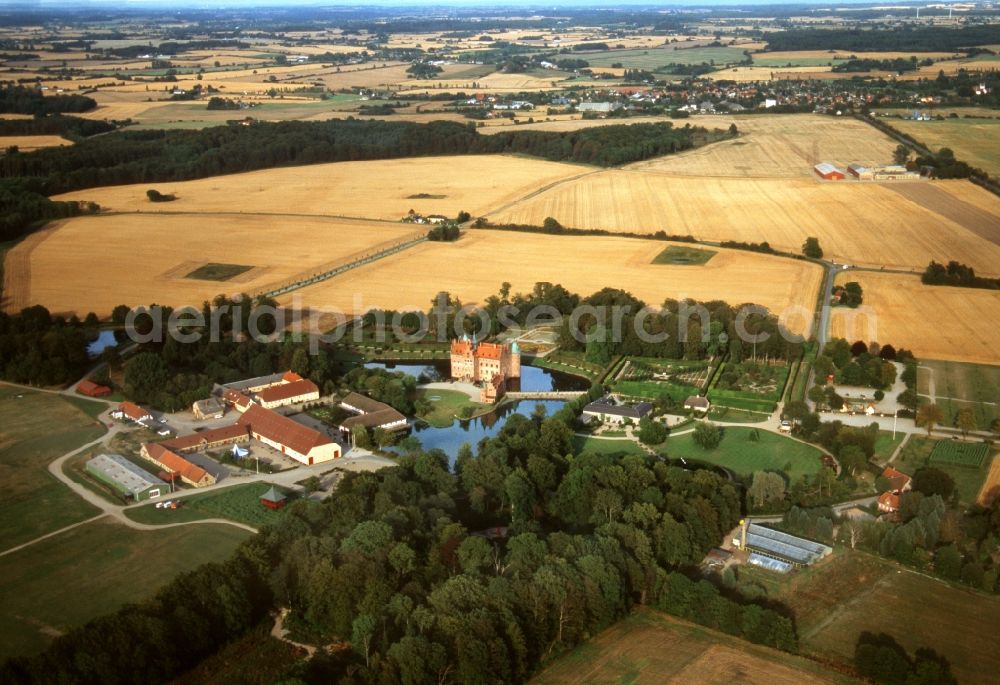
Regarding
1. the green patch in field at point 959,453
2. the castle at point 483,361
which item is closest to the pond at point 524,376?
the castle at point 483,361

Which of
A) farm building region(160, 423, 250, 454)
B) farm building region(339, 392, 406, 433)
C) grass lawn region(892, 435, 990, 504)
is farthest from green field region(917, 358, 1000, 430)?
farm building region(160, 423, 250, 454)

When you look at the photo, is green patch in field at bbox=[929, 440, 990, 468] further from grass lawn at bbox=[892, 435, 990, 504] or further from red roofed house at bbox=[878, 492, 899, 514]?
red roofed house at bbox=[878, 492, 899, 514]

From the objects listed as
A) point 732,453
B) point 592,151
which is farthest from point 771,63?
point 732,453

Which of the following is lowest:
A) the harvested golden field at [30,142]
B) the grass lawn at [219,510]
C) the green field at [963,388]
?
the grass lawn at [219,510]

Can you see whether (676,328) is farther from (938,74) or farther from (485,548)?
(938,74)

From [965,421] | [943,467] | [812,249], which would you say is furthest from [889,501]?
[812,249]

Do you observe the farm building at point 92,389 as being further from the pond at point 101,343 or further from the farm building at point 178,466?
the farm building at point 178,466
